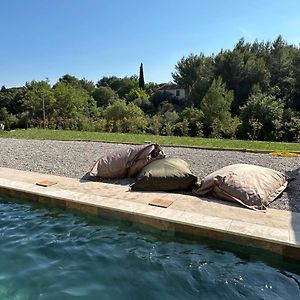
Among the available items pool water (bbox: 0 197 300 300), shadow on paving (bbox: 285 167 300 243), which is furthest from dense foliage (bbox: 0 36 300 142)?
pool water (bbox: 0 197 300 300)

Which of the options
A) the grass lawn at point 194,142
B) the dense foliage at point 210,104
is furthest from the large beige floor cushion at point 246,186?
the dense foliage at point 210,104

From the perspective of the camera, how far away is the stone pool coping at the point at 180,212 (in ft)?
9.96

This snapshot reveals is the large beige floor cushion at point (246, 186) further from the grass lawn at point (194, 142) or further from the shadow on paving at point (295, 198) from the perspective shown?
the grass lawn at point (194, 142)

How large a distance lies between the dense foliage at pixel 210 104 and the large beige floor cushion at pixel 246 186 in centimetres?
823

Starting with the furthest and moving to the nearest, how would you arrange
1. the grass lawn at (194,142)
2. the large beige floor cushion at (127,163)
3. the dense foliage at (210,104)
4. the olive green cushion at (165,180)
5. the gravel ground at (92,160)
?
the dense foliage at (210,104), the grass lawn at (194,142), the gravel ground at (92,160), the large beige floor cushion at (127,163), the olive green cushion at (165,180)

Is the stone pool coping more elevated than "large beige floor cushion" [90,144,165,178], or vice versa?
"large beige floor cushion" [90,144,165,178]

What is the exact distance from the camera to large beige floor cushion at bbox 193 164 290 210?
392cm

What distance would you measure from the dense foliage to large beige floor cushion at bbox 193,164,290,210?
823 centimetres

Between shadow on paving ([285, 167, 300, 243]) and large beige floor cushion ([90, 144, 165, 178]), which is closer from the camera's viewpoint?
shadow on paving ([285, 167, 300, 243])

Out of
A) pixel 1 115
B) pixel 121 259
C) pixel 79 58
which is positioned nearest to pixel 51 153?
pixel 121 259

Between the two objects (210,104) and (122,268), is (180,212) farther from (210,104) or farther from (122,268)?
(210,104)

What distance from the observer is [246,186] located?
4035mm

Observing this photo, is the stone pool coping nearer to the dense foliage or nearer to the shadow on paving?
the shadow on paving

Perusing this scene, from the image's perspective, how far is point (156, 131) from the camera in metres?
15.1
